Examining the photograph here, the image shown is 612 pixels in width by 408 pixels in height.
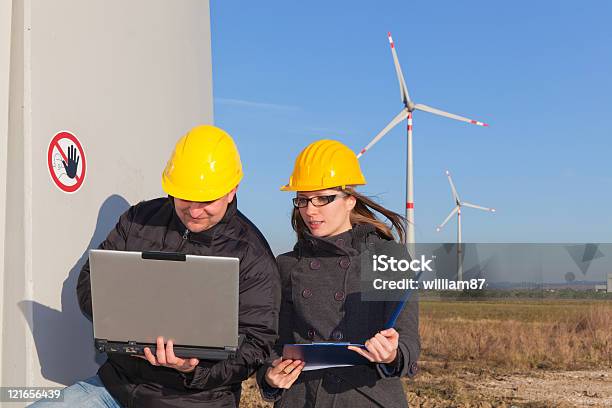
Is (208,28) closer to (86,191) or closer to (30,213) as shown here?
(86,191)

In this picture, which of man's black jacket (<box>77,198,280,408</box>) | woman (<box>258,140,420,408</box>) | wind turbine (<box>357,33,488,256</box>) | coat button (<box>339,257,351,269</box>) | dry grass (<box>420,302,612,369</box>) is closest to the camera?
man's black jacket (<box>77,198,280,408</box>)

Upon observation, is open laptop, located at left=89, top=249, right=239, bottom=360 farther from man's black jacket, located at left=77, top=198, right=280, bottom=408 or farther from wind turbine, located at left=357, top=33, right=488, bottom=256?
wind turbine, located at left=357, top=33, right=488, bottom=256

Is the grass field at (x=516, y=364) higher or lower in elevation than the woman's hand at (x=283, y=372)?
lower

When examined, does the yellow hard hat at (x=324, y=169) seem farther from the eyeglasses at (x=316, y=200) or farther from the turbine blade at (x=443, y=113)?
the turbine blade at (x=443, y=113)

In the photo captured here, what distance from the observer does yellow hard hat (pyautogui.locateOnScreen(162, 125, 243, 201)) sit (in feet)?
10.6

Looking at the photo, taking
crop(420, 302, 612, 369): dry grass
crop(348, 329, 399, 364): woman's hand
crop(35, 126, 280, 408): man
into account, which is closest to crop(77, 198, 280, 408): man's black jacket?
crop(35, 126, 280, 408): man

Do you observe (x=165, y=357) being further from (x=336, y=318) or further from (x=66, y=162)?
(x=66, y=162)

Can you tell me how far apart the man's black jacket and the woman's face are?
0.31 metres

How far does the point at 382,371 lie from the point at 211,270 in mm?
1027

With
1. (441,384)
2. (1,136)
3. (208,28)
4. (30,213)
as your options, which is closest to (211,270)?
(30,213)

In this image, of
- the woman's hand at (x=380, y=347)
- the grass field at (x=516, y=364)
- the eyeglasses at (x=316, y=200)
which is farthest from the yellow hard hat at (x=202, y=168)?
the grass field at (x=516, y=364)

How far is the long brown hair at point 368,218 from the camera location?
12.1ft

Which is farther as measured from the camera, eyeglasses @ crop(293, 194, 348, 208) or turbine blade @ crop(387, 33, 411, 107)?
turbine blade @ crop(387, 33, 411, 107)

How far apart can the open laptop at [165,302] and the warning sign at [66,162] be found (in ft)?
4.60
